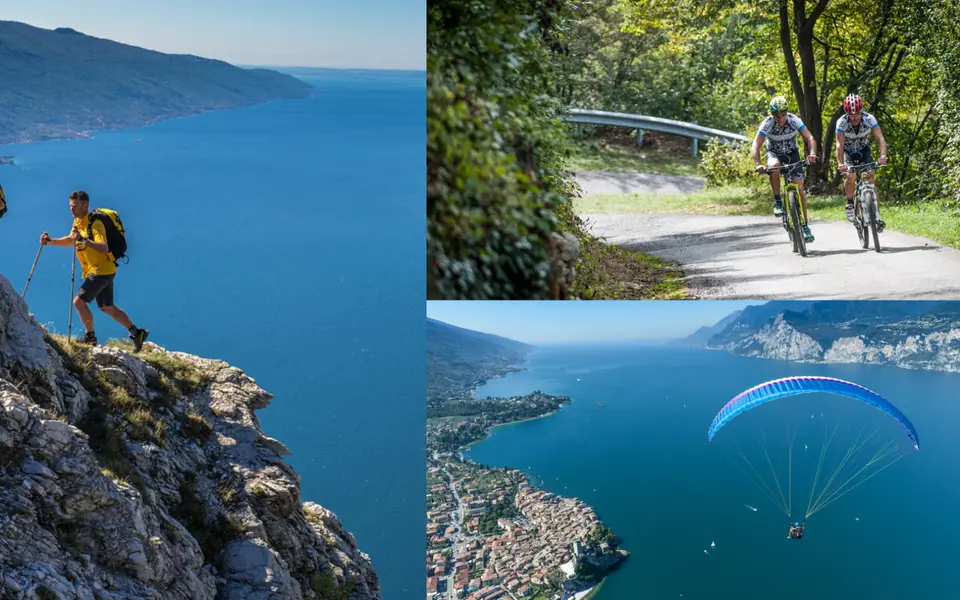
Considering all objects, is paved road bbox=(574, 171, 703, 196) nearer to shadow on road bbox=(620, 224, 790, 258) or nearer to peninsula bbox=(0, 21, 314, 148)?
shadow on road bbox=(620, 224, 790, 258)

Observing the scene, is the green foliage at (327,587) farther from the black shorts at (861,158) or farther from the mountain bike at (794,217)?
the black shorts at (861,158)

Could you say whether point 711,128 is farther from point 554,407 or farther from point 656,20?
point 554,407

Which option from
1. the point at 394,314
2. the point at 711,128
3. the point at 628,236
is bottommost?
the point at 394,314

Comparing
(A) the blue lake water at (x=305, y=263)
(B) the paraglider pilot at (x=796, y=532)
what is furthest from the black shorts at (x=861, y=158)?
(A) the blue lake water at (x=305, y=263)

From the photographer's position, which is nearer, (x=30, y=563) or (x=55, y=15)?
(x=30, y=563)

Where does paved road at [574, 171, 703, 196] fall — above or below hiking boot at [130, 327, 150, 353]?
above

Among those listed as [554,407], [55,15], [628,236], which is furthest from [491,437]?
[55,15]

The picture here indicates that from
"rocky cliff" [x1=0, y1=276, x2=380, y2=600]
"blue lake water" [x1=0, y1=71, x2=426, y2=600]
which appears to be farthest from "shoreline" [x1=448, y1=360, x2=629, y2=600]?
"blue lake water" [x1=0, y1=71, x2=426, y2=600]

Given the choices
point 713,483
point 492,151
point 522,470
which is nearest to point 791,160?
point 492,151
